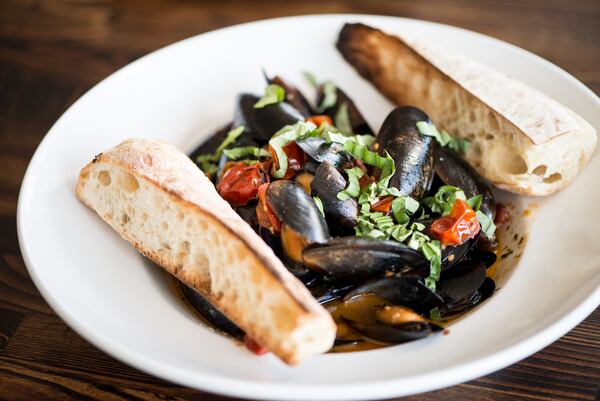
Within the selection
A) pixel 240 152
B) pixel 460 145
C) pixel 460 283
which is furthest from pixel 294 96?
pixel 460 283

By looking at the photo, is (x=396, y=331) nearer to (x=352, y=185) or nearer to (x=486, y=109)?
(x=352, y=185)

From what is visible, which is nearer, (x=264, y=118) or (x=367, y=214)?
(x=367, y=214)

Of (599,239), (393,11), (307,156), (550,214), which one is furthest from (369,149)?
(393,11)

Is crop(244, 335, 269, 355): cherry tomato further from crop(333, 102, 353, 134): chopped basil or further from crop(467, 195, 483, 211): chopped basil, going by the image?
crop(333, 102, 353, 134): chopped basil

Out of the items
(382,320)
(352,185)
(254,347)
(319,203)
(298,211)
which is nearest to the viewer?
(254,347)

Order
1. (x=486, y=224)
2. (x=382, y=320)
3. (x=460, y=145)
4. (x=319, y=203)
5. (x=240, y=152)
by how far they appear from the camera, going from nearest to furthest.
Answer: (x=382, y=320) → (x=319, y=203) → (x=486, y=224) → (x=240, y=152) → (x=460, y=145)

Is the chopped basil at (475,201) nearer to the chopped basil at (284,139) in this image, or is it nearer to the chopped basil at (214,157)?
the chopped basil at (284,139)

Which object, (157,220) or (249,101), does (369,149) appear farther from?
(157,220)
